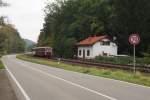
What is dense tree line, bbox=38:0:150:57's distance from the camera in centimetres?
6869

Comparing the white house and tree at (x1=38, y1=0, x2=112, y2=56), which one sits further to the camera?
tree at (x1=38, y1=0, x2=112, y2=56)

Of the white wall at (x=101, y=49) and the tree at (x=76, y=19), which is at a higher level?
the tree at (x=76, y=19)

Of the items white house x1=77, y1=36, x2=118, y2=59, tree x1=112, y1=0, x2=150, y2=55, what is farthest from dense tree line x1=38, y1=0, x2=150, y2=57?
white house x1=77, y1=36, x2=118, y2=59

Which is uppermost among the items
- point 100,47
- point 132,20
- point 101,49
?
point 132,20

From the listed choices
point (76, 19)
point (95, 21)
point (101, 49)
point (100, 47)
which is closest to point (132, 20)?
point (101, 49)

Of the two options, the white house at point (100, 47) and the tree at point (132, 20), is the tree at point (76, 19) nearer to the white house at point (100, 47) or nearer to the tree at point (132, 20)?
the white house at point (100, 47)

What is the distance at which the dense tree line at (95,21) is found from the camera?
68688 mm

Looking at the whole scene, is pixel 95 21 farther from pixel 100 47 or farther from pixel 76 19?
pixel 76 19

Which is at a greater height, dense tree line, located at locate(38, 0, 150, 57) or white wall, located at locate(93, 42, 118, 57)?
dense tree line, located at locate(38, 0, 150, 57)

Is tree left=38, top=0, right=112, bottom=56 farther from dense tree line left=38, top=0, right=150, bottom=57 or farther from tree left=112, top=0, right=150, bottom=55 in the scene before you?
tree left=112, top=0, right=150, bottom=55

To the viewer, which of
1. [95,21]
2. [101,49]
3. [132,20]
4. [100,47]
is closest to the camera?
[132,20]

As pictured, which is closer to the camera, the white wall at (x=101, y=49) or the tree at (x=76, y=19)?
the white wall at (x=101, y=49)

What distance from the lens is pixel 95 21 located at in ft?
308

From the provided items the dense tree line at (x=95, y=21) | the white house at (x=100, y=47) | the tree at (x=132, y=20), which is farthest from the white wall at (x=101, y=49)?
the tree at (x=132, y=20)
